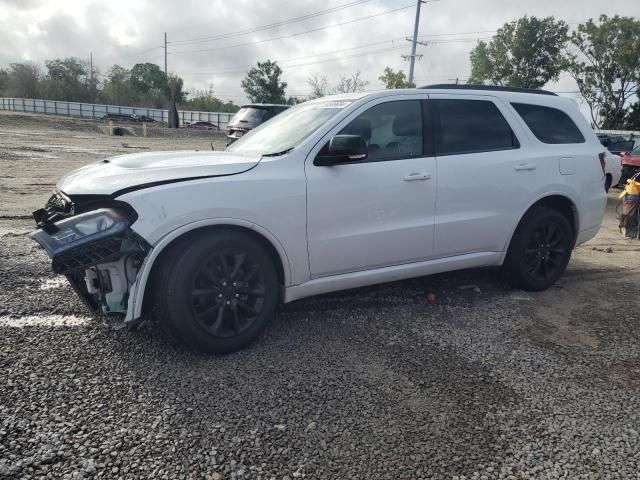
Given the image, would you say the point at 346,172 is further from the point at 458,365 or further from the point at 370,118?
the point at 458,365

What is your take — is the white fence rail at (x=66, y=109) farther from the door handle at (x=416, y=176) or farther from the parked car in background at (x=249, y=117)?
the door handle at (x=416, y=176)

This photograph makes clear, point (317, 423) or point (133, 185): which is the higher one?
point (133, 185)

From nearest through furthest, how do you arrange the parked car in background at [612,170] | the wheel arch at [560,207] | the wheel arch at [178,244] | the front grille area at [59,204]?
the wheel arch at [178,244] → the front grille area at [59,204] → the wheel arch at [560,207] → the parked car in background at [612,170]

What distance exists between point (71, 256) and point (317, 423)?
1729mm

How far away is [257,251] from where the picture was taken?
137 inches

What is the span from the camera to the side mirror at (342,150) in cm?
354

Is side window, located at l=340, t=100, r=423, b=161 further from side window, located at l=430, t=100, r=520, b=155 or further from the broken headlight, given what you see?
the broken headlight

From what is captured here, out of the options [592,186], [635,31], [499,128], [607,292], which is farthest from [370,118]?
[635,31]

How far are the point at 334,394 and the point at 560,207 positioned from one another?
129 inches

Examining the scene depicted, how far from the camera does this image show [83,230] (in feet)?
10.2

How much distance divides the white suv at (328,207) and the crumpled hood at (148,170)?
0.01 m

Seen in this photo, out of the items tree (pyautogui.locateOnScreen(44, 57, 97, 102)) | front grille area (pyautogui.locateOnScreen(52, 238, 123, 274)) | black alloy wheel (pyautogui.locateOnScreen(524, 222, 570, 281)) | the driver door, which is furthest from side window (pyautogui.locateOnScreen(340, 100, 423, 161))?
tree (pyautogui.locateOnScreen(44, 57, 97, 102))

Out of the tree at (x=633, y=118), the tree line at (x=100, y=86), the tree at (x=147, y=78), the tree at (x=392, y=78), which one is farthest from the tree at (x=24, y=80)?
the tree at (x=633, y=118)

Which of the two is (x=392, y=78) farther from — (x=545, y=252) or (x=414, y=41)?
(x=545, y=252)
